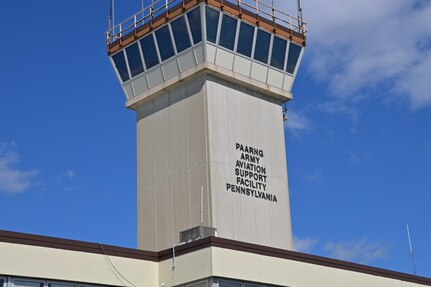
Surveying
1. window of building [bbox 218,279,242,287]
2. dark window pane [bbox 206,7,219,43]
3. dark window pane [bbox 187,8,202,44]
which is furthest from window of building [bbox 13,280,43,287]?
dark window pane [bbox 206,7,219,43]

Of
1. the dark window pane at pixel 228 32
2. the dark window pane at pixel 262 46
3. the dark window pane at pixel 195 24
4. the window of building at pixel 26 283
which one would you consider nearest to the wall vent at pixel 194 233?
the window of building at pixel 26 283

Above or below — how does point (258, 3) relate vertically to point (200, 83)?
above

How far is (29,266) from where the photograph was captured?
25.3 meters

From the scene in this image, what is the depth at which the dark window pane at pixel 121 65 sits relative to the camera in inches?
1532

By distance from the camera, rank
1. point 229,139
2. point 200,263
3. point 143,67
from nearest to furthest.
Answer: point 200,263
point 229,139
point 143,67

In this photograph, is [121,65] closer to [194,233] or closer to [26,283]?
[194,233]

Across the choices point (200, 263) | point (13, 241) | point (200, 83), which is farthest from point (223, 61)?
point (13, 241)

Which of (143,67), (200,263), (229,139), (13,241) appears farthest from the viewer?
(143,67)

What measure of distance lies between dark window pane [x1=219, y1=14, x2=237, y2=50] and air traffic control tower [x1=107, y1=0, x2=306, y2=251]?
0.05 metres

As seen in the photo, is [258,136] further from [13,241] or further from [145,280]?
[13,241]

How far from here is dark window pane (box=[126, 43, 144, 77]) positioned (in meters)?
38.2

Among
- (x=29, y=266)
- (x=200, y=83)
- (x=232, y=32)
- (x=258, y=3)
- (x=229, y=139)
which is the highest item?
(x=258, y=3)

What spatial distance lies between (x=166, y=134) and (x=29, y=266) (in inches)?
500

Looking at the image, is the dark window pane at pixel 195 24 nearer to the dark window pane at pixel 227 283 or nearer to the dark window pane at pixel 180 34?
the dark window pane at pixel 180 34
